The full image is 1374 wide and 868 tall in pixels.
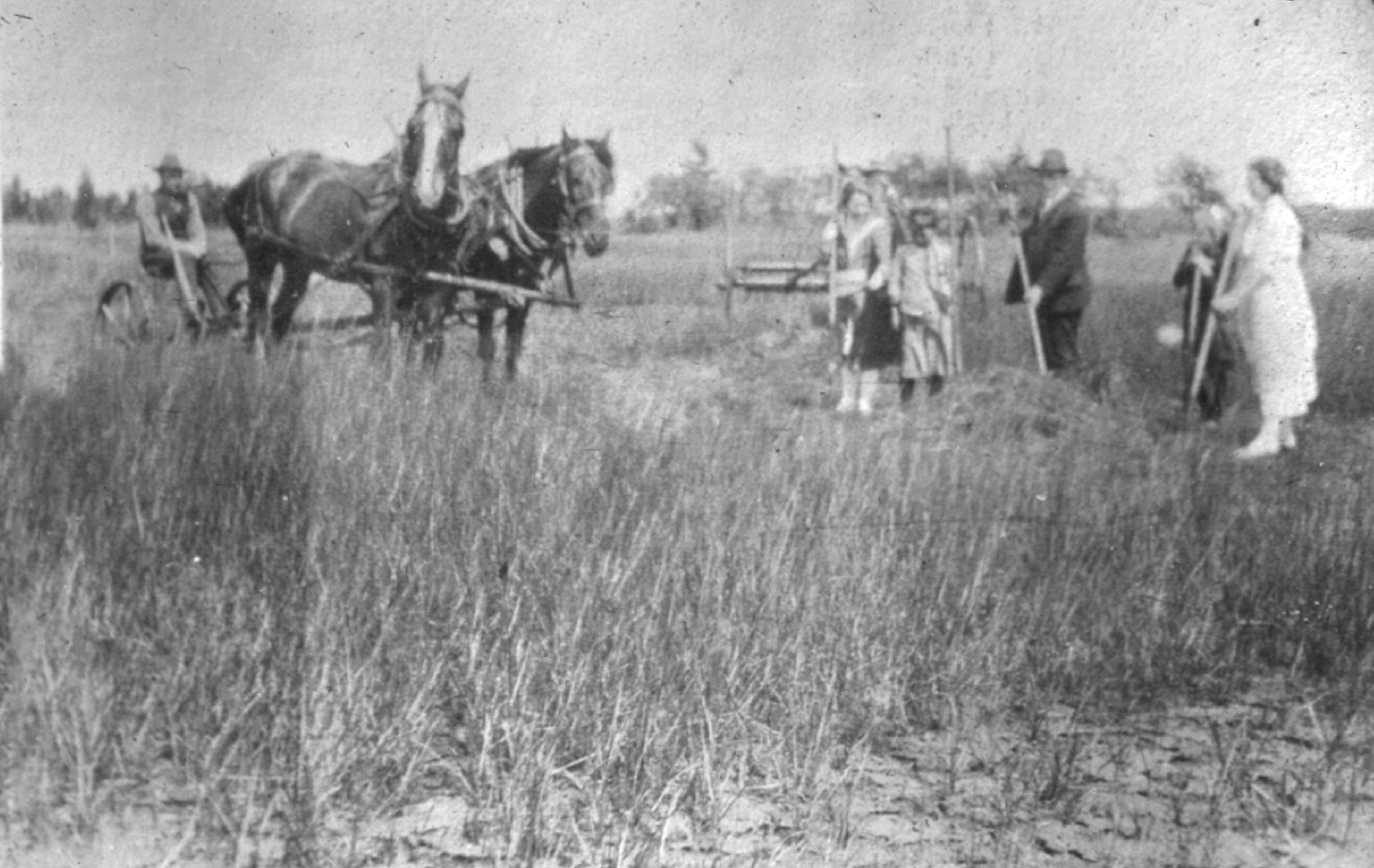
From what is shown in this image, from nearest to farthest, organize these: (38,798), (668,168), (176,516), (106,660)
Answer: (38,798) < (106,660) < (176,516) < (668,168)

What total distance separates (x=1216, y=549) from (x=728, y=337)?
1790 millimetres

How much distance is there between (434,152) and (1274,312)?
283cm

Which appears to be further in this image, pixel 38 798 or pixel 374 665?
pixel 374 665

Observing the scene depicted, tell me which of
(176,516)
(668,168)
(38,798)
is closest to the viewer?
(38,798)

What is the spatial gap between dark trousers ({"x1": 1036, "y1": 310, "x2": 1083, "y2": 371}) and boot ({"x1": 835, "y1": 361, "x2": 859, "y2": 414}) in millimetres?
626

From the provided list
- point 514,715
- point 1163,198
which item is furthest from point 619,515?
point 1163,198

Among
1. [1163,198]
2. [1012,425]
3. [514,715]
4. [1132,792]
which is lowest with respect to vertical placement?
[1132,792]

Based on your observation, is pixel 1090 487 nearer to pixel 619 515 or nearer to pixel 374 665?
pixel 619 515

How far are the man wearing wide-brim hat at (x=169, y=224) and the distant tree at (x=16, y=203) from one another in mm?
323

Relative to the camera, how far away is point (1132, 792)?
150 inches

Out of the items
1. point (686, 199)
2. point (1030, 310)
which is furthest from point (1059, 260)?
point (686, 199)

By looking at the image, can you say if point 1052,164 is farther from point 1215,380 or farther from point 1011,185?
point 1215,380

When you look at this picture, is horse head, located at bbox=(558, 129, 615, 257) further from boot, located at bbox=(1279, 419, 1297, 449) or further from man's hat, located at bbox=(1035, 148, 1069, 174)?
boot, located at bbox=(1279, 419, 1297, 449)

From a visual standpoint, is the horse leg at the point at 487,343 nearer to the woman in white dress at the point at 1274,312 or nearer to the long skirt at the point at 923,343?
the long skirt at the point at 923,343
